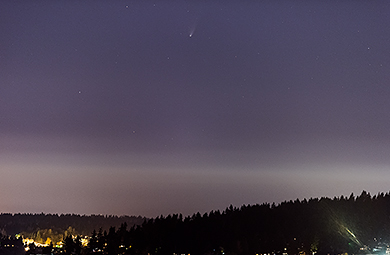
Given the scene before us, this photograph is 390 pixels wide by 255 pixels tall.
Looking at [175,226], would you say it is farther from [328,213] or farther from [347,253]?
[328,213]

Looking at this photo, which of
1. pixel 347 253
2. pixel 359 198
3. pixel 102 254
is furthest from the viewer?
pixel 359 198

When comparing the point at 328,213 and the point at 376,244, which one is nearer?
the point at 376,244

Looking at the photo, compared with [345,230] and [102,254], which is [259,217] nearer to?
[345,230]

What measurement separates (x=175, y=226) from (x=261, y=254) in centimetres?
2364

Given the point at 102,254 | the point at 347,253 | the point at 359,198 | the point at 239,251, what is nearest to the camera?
the point at 102,254

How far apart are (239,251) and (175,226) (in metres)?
17.9

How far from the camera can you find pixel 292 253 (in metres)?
127

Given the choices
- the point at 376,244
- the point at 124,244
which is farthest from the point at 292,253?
the point at 124,244

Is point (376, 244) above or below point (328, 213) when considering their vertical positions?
below

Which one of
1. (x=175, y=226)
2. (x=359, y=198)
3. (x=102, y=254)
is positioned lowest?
(x=102, y=254)

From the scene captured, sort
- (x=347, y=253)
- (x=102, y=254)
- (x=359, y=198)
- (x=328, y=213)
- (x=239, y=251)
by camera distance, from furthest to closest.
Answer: (x=359, y=198) → (x=328, y=213) → (x=347, y=253) → (x=239, y=251) → (x=102, y=254)

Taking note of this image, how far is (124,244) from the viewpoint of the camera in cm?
11069

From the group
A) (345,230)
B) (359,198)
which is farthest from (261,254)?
(359,198)

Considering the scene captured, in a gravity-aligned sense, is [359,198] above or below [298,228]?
above
